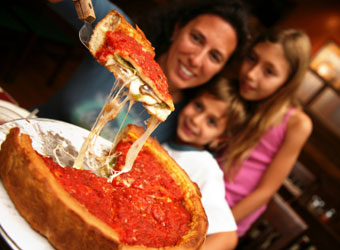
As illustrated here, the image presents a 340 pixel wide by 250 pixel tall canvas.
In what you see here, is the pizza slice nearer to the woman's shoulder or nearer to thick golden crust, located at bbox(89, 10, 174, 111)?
thick golden crust, located at bbox(89, 10, 174, 111)

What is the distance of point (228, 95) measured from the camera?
2.08 m

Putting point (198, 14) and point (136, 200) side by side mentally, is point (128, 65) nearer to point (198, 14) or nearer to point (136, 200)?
point (136, 200)

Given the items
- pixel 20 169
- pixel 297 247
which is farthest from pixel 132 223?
pixel 297 247

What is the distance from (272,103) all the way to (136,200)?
5.66 ft

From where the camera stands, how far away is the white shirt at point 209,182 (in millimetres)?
1331

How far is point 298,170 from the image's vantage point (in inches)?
176

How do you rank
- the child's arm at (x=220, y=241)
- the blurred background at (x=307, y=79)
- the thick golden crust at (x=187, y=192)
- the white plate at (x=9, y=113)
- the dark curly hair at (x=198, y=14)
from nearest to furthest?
1. the thick golden crust at (x=187, y=192)
2. the white plate at (x=9, y=113)
3. the child's arm at (x=220, y=241)
4. the dark curly hair at (x=198, y=14)
5. the blurred background at (x=307, y=79)

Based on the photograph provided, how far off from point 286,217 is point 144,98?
2190 millimetres

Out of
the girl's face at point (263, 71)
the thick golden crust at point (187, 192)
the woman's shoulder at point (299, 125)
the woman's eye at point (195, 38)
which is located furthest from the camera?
the woman's shoulder at point (299, 125)

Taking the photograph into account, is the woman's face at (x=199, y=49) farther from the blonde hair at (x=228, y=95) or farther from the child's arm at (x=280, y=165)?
the child's arm at (x=280, y=165)

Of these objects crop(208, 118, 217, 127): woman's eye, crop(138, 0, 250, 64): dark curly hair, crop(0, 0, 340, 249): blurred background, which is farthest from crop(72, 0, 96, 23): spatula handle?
crop(0, 0, 340, 249): blurred background

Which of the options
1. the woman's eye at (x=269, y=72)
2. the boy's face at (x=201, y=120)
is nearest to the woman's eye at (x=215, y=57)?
the boy's face at (x=201, y=120)

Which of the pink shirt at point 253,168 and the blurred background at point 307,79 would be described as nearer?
the pink shirt at point 253,168

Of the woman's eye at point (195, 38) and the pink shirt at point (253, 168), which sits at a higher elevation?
the woman's eye at point (195, 38)
